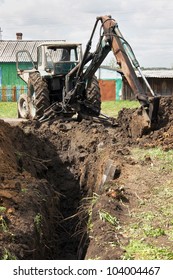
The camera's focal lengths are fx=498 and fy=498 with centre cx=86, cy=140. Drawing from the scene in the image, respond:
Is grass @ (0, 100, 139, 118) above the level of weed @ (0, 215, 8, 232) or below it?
above

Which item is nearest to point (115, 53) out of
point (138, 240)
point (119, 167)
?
point (119, 167)

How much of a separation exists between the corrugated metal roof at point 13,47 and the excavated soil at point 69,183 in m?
30.6

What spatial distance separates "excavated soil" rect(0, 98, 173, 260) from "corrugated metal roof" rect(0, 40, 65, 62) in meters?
30.6

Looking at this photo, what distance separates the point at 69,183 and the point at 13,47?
117 feet

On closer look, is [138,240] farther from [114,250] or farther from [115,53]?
[115,53]

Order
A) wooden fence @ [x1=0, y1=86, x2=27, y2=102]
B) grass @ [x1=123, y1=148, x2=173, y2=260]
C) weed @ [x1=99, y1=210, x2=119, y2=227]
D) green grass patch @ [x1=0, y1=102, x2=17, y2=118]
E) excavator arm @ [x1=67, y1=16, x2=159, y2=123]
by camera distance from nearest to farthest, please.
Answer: grass @ [x1=123, y1=148, x2=173, y2=260] → weed @ [x1=99, y1=210, x2=119, y2=227] → excavator arm @ [x1=67, y1=16, x2=159, y2=123] → green grass patch @ [x1=0, y1=102, x2=17, y2=118] → wooden fence @ [x1=0, y1=86, x2=27, y2=102]

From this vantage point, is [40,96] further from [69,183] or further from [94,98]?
[69,183]

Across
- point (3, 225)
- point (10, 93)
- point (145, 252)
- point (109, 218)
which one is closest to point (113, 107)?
point (10, 93)

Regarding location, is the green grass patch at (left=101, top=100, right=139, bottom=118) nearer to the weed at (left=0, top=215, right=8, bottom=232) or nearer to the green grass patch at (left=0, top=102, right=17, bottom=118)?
the green grass patch at (left=0, top=102, right=17, bottom=118)

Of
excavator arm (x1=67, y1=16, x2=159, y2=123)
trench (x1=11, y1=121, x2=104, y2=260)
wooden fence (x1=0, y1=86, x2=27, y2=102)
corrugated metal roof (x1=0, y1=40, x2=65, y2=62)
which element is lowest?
trench (x1=11, y1=121, x2=104, y2=260)

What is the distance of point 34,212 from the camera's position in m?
6.97

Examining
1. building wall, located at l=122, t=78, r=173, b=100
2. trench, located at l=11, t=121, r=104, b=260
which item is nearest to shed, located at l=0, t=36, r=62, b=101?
building wall, located at l=122, t=78, r=173, b=100

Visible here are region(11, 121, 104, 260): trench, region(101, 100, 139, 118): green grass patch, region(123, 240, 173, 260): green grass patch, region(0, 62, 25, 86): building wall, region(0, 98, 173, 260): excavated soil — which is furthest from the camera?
region(0, 62, 25, 86): building wall

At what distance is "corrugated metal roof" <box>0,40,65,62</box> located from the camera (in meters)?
42.9
